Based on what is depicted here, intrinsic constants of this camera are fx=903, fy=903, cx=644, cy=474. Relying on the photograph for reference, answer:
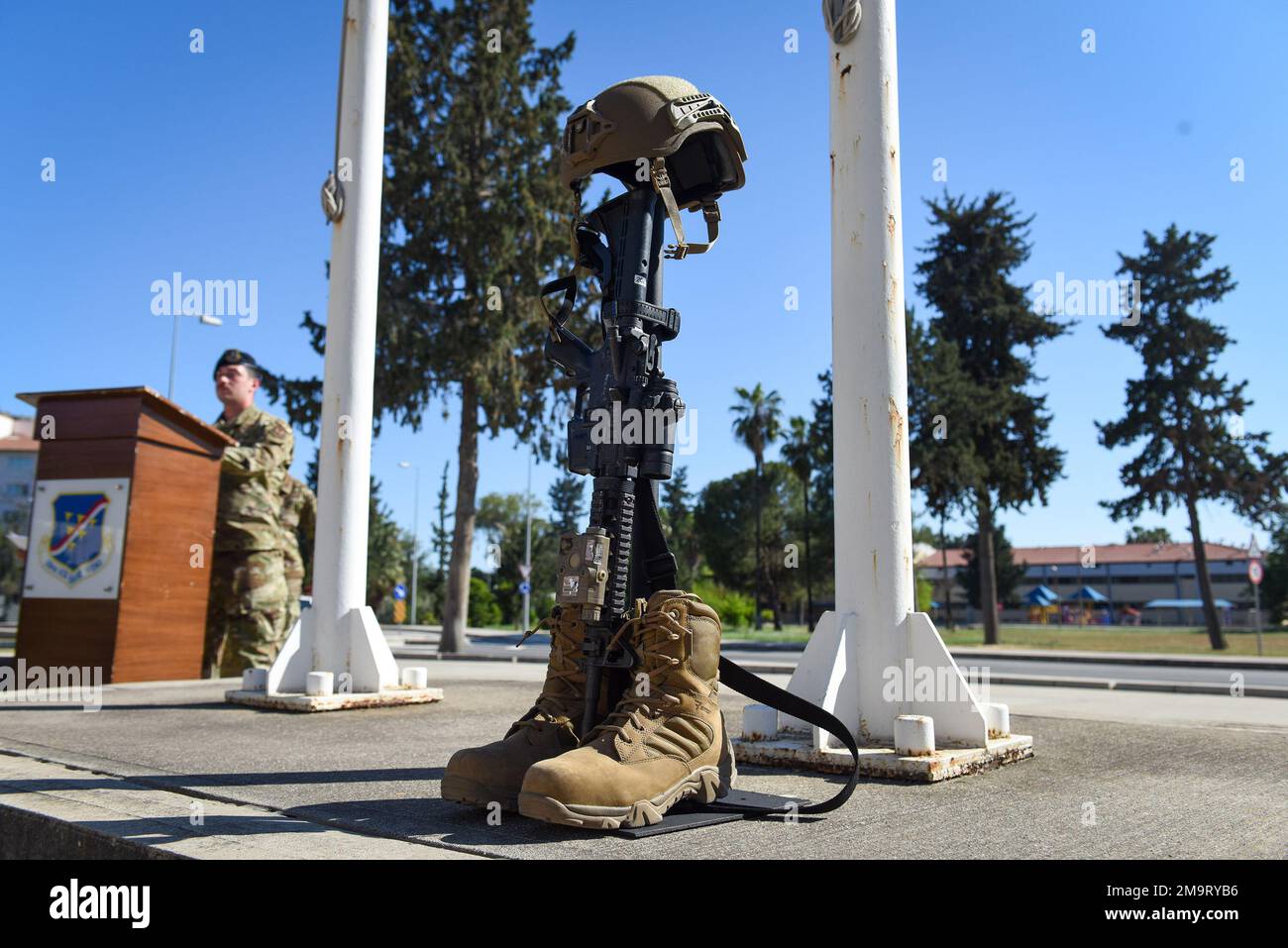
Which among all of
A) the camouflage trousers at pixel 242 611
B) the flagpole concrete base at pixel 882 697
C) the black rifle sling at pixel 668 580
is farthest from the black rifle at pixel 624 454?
the camouflage trousers at pixel 242 611

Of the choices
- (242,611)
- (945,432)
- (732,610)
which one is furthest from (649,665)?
(732,610)

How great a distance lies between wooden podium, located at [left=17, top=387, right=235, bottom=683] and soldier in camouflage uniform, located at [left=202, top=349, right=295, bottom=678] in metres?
0.34

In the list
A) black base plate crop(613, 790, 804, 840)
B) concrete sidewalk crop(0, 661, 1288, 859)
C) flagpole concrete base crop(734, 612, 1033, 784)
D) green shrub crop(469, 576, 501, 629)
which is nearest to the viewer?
concrete sidewalk crop(0, 661, 1288, 859)

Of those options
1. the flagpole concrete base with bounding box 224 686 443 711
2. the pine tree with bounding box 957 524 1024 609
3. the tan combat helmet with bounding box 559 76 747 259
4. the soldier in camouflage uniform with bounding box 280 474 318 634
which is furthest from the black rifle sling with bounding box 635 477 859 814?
the pine tree with bounding box 957 524 1024 609

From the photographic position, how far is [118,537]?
764cm

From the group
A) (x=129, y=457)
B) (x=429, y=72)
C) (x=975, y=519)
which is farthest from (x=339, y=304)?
(x=975, y=519)

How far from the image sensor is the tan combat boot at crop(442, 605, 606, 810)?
3.01 meters

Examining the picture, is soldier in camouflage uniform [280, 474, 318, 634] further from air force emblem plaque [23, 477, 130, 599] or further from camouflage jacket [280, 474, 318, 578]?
air force emblem plaque [23, 477, 130, 599]

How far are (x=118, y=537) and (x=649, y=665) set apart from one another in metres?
Answer: 6.34

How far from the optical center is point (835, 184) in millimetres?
4734

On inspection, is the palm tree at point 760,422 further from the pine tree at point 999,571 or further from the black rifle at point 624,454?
the black rifle at point 624,454

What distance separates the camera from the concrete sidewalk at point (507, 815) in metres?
2.63
